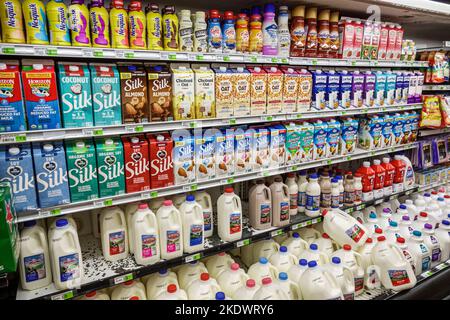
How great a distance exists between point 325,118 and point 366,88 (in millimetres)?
476

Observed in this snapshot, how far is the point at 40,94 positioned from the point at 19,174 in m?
0.44

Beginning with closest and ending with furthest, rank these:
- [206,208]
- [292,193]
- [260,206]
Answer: [206,208], [260,206], [292,193]

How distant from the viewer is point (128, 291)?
2053 mm

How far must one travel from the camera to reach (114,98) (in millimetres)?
1970

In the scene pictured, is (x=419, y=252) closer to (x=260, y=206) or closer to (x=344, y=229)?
(x=344, y=229)

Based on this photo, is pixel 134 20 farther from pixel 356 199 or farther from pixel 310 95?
pixel 356 199

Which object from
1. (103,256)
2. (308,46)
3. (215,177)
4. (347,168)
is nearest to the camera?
(103,256)

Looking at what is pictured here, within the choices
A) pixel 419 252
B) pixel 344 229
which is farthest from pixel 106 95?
pixel 419 252

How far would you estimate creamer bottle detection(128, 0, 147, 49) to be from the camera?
197 centimetres

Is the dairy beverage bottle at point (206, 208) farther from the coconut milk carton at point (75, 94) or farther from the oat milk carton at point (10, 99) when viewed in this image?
the oat milk carton at point (10, 99)

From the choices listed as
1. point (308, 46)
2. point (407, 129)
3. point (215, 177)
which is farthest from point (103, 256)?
point (407, 129)

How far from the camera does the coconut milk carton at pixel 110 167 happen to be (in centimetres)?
199

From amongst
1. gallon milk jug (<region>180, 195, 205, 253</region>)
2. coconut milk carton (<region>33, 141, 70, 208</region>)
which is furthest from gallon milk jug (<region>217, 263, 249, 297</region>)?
coconut milk carton (<region>33, 141, 70, 208</region>)

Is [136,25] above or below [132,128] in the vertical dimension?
above
